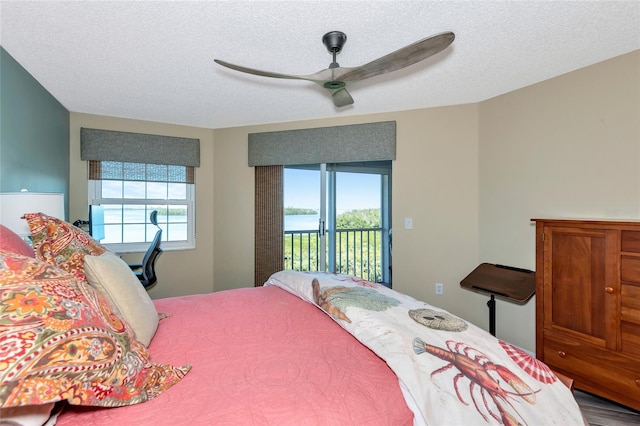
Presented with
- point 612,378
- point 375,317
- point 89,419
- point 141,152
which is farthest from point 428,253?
point 141,152

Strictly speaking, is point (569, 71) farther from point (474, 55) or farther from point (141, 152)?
point (141, 152)

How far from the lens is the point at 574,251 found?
2.08 metres

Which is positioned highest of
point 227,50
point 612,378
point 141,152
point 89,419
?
point 227,50

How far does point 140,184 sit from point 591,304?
4397 millimetres

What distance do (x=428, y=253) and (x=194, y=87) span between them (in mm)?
2813

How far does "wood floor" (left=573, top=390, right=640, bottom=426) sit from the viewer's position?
1838 millimetres

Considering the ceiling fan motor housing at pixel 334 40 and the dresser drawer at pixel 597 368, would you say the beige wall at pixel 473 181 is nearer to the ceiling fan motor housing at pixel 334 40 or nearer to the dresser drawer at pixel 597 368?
the dresser drawer at pixel 597 368

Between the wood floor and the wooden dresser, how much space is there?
0.10 metres

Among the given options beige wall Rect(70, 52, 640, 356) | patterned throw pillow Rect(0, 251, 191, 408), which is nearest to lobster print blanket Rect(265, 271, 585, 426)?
patterned throw pillow Rect(0, 251, 191, 408)

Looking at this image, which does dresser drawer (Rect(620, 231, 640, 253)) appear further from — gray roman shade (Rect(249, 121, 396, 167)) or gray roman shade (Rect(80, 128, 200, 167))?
gray roman shade (Rect(80, 128, 200, 167))

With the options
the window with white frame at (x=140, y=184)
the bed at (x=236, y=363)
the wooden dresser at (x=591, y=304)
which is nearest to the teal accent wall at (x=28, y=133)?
the window with white frame at (x=140, y=184)

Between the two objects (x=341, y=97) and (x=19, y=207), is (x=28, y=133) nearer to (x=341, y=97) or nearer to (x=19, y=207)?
(x=19, y=207)

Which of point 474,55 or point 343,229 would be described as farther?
point 343,229

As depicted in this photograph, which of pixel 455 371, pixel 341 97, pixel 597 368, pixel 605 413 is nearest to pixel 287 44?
pixel 341 97
